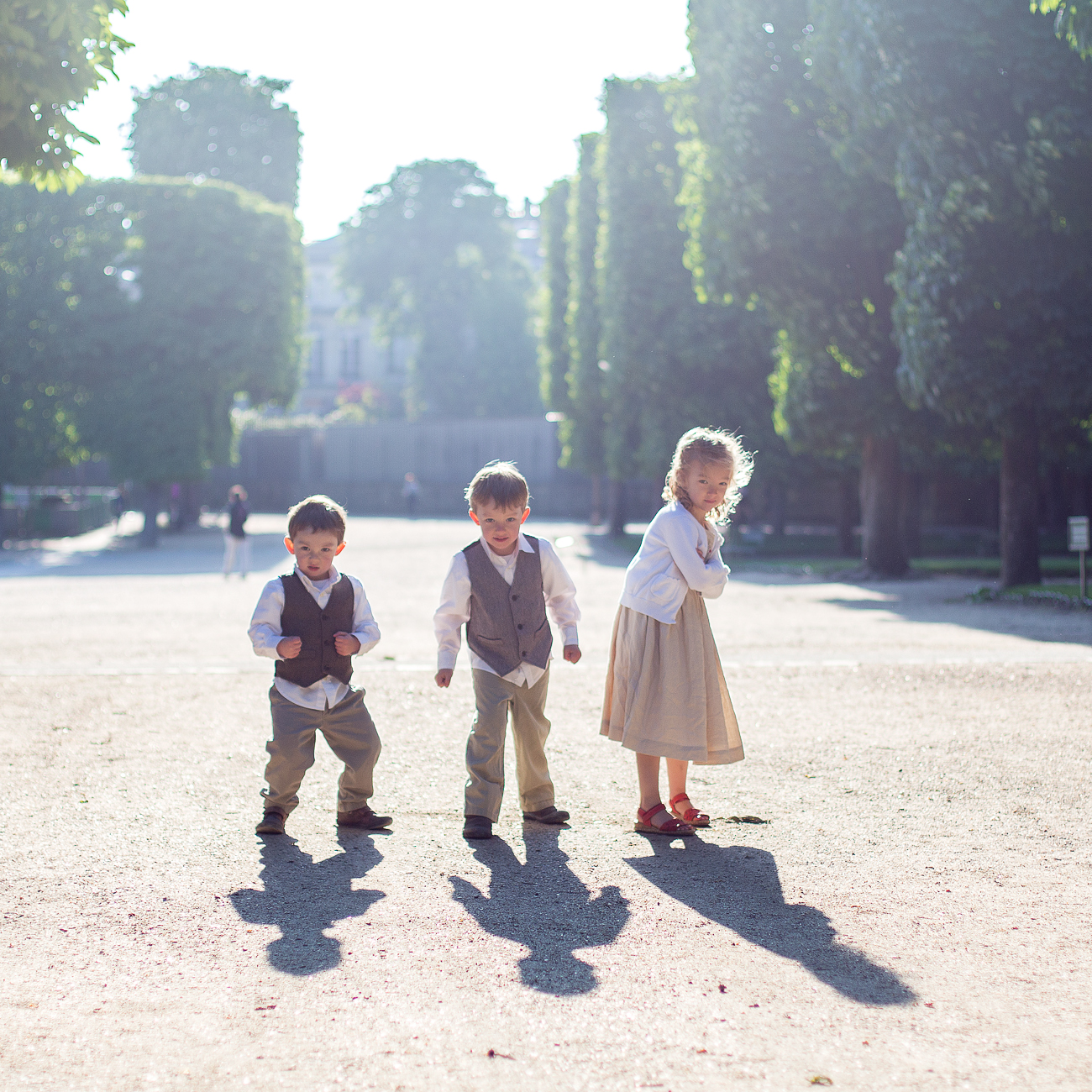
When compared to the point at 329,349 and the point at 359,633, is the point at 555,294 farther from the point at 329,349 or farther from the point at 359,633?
the point at 329,349

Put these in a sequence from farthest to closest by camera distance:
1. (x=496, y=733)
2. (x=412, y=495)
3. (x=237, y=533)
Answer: (x=412, y=495) → (x=237, y=533) → (x=496, y=733)

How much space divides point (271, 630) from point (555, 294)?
32808 mm

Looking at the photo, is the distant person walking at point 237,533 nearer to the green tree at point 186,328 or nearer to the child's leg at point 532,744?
the green tree at point 186,328

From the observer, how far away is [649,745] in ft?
15.6

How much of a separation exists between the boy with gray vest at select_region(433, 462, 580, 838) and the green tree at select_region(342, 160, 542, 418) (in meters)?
53.1

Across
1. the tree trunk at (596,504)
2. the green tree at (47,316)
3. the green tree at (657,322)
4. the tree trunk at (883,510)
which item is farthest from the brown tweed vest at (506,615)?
the tree trunk at (596,504)

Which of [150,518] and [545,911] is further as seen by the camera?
[150,518]

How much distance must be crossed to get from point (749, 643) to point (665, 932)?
24.6ft

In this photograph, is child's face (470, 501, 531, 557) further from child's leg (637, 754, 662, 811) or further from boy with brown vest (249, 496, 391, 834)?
child's leg (637, 754, 662, 811)

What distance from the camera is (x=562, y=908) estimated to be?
3855mm

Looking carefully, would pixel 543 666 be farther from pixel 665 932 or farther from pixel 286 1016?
pixel 286 1016

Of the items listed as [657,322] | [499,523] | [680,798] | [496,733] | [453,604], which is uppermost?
[657,322]

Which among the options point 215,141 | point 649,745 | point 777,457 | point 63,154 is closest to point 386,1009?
point 649,745

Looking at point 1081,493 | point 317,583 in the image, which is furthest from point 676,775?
point 1081,493
